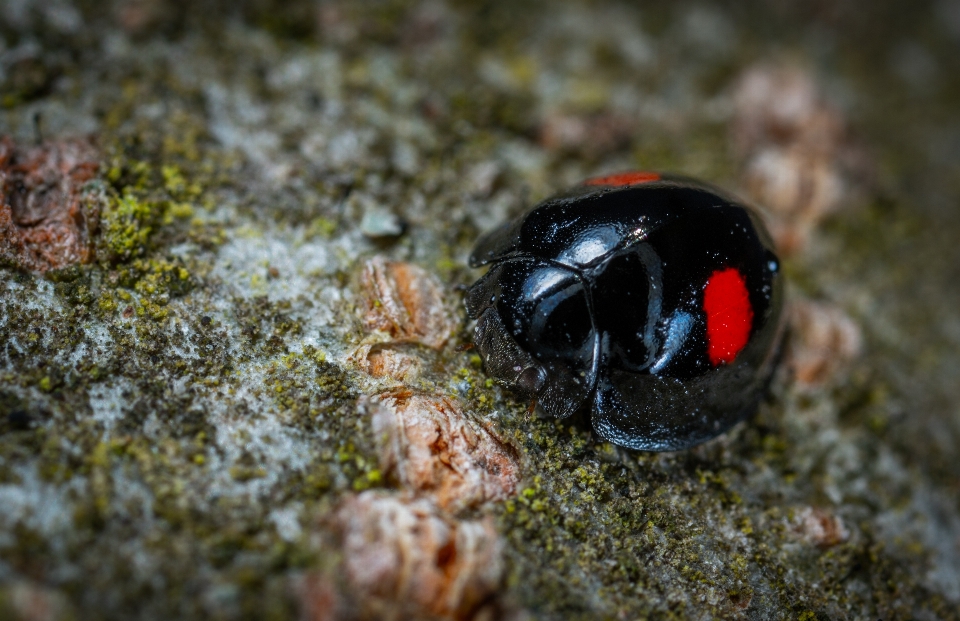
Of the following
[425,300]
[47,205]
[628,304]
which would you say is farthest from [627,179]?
[47,205]

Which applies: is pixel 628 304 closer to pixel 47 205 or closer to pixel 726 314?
pixel 726 314

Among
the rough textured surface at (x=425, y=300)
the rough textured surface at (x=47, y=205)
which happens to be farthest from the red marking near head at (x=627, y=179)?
the rough textured surface at (x=47, y=205)

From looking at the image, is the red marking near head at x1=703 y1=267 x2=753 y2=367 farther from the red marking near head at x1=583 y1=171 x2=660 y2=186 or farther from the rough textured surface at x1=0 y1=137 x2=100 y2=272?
the rough textured surface at x1=0 y1=137 x2=100 y2=272

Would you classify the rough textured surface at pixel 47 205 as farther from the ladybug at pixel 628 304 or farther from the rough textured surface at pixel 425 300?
the ladybug at pixel 628 304

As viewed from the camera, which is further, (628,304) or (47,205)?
(47,205)

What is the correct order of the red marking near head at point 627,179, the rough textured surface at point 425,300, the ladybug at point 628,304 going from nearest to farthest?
the rough textured surface at point 425,300 < the ladybug at point 628,304 < the red marking near head at point 627,179
